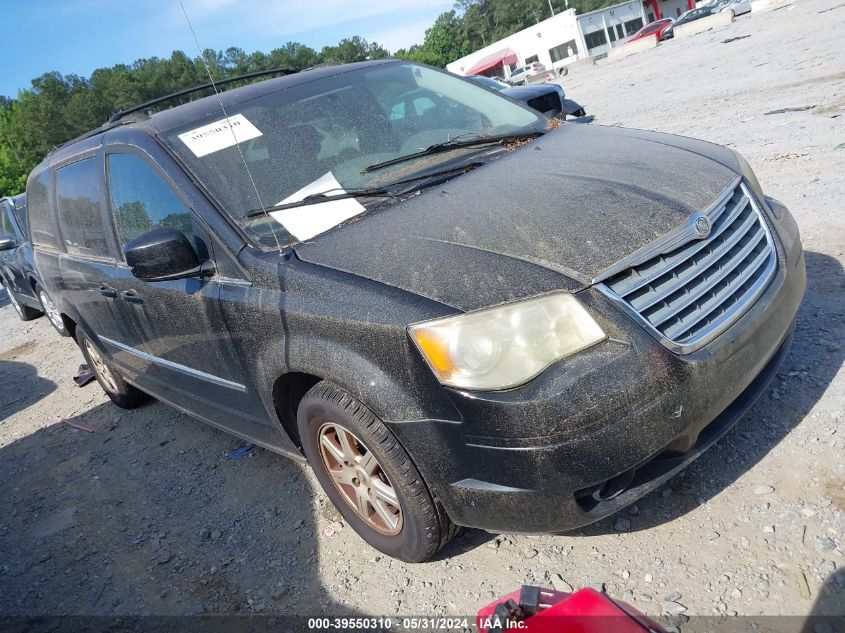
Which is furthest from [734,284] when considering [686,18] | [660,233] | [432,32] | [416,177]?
[432,32]

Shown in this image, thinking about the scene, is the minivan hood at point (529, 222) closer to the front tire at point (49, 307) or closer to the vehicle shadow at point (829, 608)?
the vehicle shadow at point (829, 608)

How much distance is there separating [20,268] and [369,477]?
7879mm

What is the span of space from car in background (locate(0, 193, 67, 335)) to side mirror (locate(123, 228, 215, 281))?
559 centimetres

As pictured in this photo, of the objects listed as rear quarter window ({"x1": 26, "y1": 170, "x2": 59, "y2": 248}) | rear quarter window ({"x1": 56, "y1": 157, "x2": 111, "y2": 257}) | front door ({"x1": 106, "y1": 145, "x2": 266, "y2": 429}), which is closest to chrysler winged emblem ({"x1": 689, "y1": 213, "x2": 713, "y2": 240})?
front door ({"x1": 106, "y1": 145, "x2": 266, "y2": 429})

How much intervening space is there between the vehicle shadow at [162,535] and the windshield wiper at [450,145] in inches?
65.6

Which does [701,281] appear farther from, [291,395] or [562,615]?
[291,395]

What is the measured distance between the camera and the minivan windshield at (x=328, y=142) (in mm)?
2865

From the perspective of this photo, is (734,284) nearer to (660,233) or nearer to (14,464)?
(660,233)

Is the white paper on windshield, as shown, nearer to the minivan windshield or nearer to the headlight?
the minivan windshield

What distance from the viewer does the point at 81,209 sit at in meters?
4.13

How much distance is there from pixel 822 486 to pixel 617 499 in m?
0.83

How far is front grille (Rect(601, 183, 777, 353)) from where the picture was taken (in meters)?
2.17

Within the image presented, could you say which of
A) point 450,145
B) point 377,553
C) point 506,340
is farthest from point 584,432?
point 450,145

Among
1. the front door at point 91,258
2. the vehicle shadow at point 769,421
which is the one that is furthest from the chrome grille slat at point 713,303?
the front door at point 91,258
